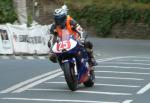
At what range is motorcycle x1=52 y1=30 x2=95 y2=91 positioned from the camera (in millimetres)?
14094

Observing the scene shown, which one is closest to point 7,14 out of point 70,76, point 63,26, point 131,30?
point 131,30

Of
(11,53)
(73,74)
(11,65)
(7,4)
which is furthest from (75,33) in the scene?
(7,4)

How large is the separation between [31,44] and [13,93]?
44.4ft

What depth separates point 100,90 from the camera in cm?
1455

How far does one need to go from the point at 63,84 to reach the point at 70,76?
1.84 meters

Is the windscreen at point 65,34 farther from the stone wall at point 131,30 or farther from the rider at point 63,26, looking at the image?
Result: the stone wall at point 131,30

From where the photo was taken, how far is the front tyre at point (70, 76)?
1399 centimetres

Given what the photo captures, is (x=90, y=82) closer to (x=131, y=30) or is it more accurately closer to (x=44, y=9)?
(x=131, y=30)

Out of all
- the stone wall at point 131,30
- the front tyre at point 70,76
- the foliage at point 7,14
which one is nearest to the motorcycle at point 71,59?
the front tyre at point 70,76

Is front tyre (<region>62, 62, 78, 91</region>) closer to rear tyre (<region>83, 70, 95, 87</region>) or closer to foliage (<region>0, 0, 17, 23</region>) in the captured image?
rear tyre (<region>83, 70, 95, 87</region>)

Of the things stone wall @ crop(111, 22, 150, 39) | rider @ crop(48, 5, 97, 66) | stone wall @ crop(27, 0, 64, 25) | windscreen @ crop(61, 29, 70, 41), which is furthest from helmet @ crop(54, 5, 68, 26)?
stone wall @ crop(27, 0, 64, 25)

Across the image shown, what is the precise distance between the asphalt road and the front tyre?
14 cm

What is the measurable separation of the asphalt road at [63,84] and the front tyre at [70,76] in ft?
0.47

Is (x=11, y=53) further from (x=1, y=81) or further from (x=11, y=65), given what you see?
(x=1, y=81)
